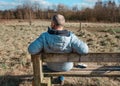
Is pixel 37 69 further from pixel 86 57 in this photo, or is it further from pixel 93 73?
pixel 93 73

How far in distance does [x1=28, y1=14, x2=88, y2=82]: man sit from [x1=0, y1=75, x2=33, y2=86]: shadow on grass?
154 cm

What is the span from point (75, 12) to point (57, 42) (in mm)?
48477

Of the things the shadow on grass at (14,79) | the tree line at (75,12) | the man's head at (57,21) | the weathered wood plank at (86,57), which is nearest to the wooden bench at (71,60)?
the weathered wood plank at (86,57)

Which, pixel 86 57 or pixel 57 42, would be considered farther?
pixel 57 42

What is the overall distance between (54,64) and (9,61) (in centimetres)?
284

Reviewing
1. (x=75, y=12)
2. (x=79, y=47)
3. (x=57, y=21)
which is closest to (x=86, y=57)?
(x=79, y=47)

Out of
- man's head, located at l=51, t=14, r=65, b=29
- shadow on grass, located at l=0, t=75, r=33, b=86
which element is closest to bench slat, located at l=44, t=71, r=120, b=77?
man's head, located at l=51, t=14, r=65, b=29

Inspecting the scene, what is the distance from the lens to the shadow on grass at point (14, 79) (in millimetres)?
5621

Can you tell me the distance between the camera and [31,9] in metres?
51.6

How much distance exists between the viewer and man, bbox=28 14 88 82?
4.19 meters

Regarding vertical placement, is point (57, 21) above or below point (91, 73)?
above

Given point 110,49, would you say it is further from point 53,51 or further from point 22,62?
point 53,51

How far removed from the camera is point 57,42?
169 inches

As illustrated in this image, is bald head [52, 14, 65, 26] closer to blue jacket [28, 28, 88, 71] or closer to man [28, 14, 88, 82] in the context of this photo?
man [28, 14, 88, 82]
